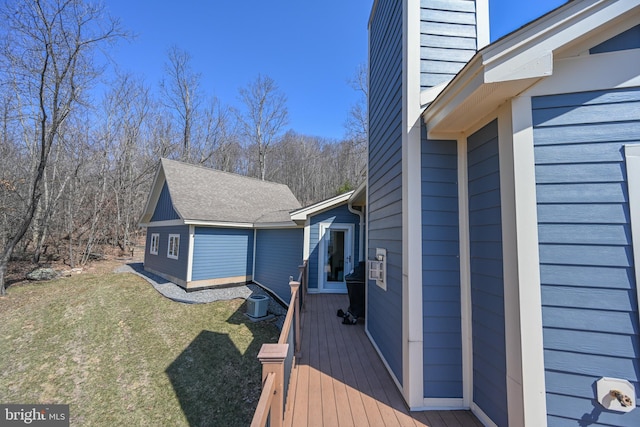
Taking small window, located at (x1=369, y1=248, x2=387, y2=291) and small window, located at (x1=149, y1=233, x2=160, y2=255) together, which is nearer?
small window, located at (x1=369, y1=248, x2=387, y2=291)

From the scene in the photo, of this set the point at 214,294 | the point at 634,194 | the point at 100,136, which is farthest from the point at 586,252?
the point at 100,136

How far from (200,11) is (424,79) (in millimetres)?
11375

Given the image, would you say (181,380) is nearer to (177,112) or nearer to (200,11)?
(200,11)

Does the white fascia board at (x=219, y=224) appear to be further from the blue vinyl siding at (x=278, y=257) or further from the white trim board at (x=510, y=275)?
the white trim board at (x=510, y=275)

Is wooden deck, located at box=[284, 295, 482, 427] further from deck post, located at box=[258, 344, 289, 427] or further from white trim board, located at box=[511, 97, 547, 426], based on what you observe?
white trim board, located at box=[511, 97, 547, 426]

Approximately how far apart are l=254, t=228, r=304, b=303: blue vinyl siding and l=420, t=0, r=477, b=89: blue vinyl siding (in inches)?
244

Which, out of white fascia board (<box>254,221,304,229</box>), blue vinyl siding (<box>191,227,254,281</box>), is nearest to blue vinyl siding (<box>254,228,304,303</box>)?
white fascia board (<box>254,221,304,229</box>)

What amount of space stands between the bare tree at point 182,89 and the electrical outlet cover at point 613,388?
23959 mm

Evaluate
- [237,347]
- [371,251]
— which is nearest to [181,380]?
[237,347]

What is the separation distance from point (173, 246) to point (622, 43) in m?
12.4

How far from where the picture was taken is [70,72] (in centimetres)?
952

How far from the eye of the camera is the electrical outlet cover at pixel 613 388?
164 centimetres

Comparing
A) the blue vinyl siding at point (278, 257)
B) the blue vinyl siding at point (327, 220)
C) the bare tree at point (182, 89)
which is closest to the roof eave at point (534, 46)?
the blue vinyl siding at point (327, 220)

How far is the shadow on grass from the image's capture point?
15.5 ft
